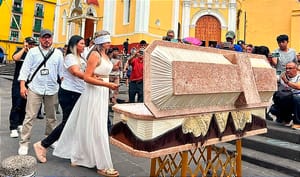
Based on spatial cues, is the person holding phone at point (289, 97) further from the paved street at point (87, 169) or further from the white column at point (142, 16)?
the white column at point (142, 16)

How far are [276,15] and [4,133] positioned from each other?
74.5ft

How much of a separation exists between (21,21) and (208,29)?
3340 cm

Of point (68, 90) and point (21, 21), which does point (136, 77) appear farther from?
point (21, 21)

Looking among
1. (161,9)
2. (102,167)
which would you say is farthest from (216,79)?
(161,9)

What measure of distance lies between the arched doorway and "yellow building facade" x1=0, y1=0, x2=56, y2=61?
27.8 metres

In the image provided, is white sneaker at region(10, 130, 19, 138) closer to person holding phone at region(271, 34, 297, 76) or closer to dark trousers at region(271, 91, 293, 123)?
dark trousers at region(271, 91, 293, 123)

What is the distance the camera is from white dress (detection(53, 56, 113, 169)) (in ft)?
11.2

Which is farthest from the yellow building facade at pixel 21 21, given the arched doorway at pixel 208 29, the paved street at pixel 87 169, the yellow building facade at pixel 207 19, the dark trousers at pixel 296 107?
the dark trousers at pixel 296 107

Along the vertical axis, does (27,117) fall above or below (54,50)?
below

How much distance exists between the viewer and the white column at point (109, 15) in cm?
2178

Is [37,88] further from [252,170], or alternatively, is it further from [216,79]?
[252,170]

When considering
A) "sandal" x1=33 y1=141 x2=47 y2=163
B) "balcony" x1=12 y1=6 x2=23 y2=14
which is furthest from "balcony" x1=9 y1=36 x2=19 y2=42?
"sandal" x1=33 y1=141 x2=47 y2=163

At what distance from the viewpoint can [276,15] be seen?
73.7 feet

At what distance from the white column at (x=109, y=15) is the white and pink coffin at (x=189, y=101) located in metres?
19.7
